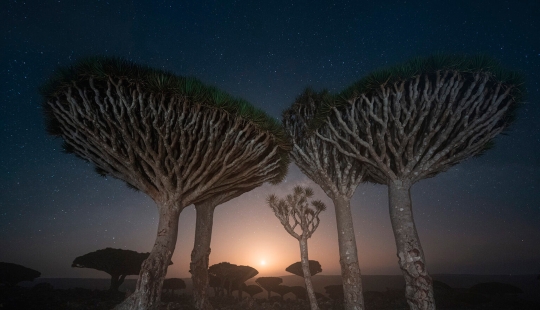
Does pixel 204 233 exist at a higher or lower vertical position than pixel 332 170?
lower

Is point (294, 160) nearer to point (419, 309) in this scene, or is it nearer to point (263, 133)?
point (263, 133)

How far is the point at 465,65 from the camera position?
8336 mm

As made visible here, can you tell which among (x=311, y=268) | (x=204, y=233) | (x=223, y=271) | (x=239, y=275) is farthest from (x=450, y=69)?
(x=239, y=275)

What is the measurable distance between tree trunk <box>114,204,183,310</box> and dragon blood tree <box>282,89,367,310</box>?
232 inches

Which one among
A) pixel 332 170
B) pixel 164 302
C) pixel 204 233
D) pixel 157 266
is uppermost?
pixel 332 170

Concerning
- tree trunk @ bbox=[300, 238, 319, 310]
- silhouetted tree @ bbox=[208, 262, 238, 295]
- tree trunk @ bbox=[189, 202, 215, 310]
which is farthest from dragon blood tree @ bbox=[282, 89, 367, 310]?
silhouetted tree @ bbox=[208, 262, 238, 295]

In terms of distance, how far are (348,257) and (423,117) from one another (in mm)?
5717

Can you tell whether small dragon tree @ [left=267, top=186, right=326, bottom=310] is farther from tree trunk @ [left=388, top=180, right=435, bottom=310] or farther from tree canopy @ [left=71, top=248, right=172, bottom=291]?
tree canopy @ [left=71, top=248, right=172, bottom=291]

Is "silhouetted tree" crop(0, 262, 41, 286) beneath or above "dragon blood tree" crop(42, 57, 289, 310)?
beneath

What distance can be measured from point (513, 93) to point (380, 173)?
198 inches

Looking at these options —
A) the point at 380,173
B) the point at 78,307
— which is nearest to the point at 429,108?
the point at 380,173

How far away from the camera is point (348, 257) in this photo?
9664mm

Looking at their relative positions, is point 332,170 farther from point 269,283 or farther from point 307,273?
point 269,283

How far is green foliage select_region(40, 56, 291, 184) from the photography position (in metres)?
7.54
